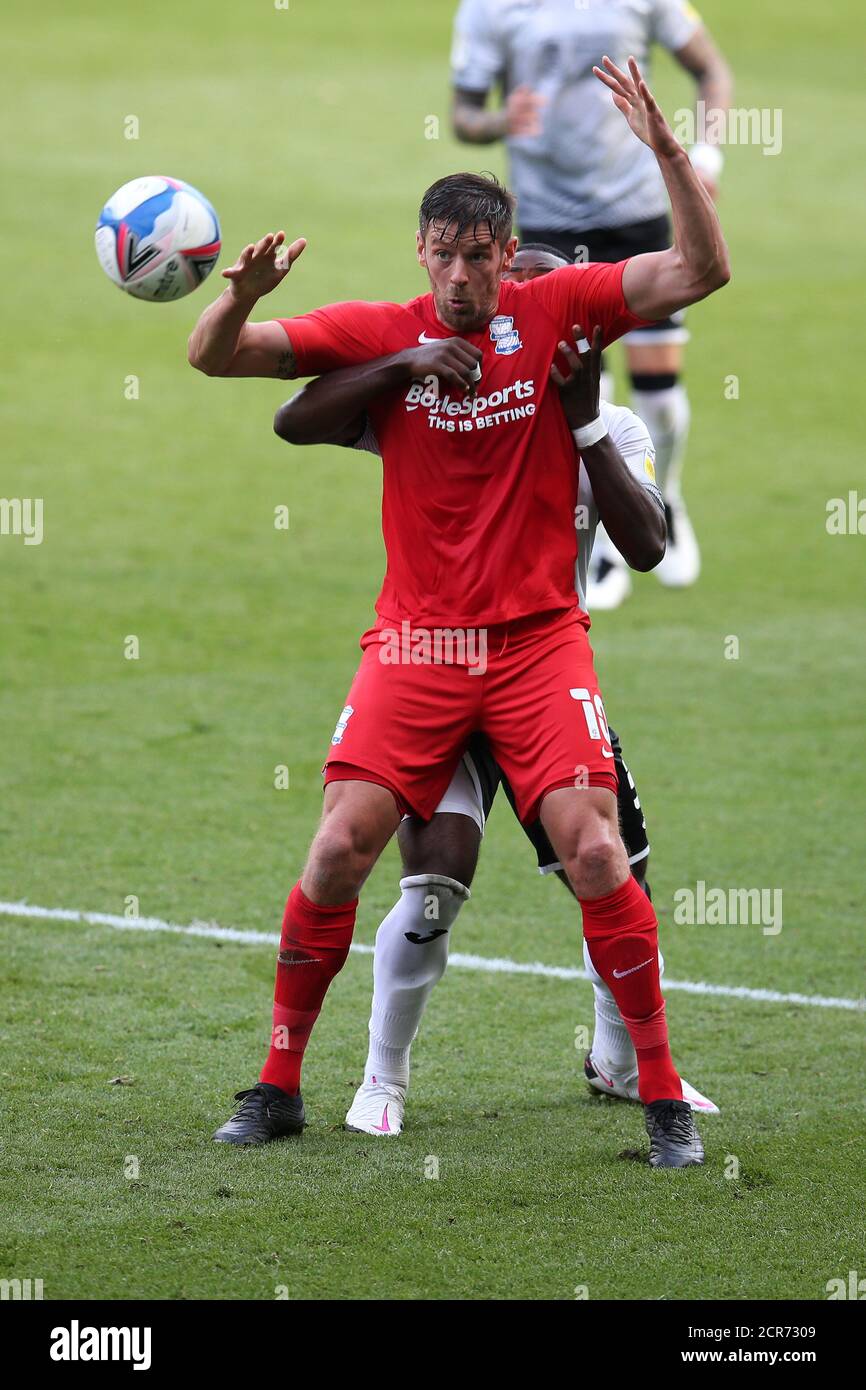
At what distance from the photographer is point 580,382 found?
524cm

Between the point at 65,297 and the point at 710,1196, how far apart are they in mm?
14605

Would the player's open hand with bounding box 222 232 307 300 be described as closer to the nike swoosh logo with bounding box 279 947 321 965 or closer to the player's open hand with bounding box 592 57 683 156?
the player's open hand with bounding box 592 57 683 156

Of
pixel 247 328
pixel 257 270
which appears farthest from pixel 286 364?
pixel 257 270

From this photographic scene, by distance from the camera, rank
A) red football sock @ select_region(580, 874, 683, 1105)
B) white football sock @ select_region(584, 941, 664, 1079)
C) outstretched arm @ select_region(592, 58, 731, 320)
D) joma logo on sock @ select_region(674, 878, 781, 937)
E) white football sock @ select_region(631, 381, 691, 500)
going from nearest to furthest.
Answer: outstretched arm @ select_region(592, 58, 731, 320) → red football sock @ select_region(580, 874, 683, 1105) → white football sock @ select_region(584, 941, 664, 1079) → joma logo on sock @ select_region(674, 878, 781, 937) → white football sock @ select_region(631, 381, 691, 500)

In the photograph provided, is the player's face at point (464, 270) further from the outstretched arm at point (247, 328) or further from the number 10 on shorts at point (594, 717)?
the number 10 on shorts at point (594, 717)

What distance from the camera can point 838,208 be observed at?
73.6ft

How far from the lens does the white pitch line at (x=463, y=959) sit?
661 cm

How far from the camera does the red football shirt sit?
209 inches

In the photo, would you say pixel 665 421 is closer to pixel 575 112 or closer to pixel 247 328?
pixel 575 112

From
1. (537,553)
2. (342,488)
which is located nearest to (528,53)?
(342,488)

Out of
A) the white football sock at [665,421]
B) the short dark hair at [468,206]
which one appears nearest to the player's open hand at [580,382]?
the short dark hair at [468,206]

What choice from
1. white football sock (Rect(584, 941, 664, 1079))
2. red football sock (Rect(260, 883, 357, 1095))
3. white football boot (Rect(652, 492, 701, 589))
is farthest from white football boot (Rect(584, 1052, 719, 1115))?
white football boot (Rect(652, 492, 701, 589))

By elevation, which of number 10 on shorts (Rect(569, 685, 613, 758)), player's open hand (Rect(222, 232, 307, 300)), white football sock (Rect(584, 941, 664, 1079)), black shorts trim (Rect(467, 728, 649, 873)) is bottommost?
white football sock (Rect(584, 941, 664, 1079))

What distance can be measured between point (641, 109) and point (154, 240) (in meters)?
1.51
